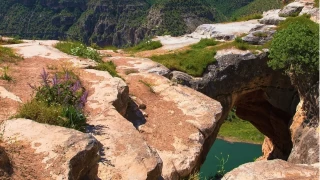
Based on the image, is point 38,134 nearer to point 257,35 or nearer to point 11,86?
point 11,86

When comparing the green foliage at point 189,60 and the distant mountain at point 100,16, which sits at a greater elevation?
the green foliage at point 189,60

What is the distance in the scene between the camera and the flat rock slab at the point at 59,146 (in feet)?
20.5

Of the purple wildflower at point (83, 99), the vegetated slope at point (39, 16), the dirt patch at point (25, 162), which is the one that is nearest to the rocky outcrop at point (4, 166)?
the dirt patch at point (25, 162)

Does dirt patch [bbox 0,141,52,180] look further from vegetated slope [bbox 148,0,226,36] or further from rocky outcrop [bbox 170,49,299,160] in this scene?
vegetated slope [bbox 148,0,226,36]

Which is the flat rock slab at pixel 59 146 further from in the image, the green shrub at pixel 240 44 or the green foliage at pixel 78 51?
the green shrub at pixel 240 44

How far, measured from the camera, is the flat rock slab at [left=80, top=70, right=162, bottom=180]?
7.75 m

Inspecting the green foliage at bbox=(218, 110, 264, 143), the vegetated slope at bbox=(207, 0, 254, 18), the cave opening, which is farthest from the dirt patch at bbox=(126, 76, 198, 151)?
the vegetated slope at bbox=(207, 0, 254, 18)

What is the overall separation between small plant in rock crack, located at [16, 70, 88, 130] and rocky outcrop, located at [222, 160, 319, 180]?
4.05 metres

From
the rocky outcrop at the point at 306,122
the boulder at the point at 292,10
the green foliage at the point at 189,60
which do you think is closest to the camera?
the rocky outcrop at the point at 306,122

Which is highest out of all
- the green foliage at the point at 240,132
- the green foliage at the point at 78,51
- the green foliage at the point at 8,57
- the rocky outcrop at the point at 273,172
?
the green foliage at the point at 8,57

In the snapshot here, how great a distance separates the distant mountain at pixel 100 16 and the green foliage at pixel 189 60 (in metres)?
120

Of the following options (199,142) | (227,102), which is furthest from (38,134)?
(227,102)

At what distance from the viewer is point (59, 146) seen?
21.6 feet

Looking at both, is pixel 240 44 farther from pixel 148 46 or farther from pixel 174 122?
pixel 174 122
